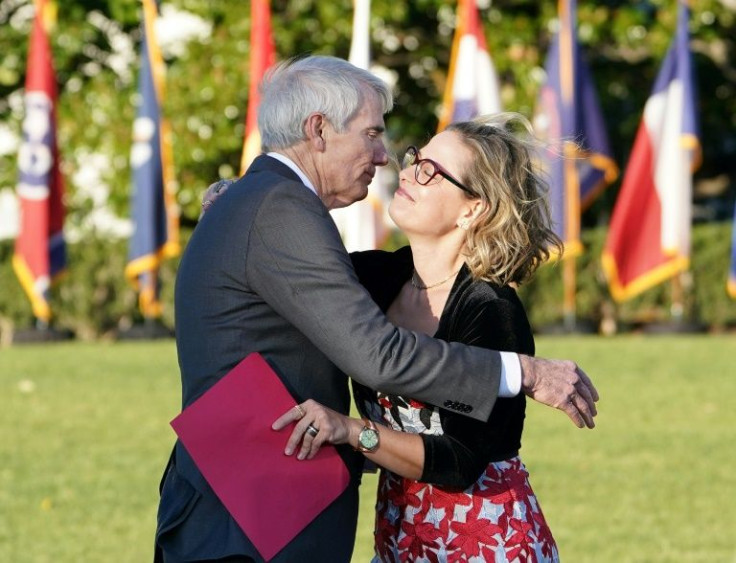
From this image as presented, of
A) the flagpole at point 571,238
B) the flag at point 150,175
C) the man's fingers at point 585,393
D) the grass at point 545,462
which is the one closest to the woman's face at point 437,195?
the man's fingers at point 585,393

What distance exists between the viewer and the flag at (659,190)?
19672mm

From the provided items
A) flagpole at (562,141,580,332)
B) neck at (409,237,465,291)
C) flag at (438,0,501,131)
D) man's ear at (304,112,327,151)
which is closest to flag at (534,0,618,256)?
flagpole at (562,141,580,332)

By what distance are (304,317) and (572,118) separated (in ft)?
56.9

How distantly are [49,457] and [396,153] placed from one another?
6771 millimetres

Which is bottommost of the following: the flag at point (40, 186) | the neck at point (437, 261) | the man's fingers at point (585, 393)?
the flag at point (40, 186)

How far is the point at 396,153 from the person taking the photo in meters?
3.92

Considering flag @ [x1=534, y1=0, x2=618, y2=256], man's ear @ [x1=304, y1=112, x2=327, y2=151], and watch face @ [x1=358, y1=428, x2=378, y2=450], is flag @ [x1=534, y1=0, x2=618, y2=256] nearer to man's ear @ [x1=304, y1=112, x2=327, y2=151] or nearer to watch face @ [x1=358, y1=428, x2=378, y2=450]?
man's ear @ [x1=304, y1=112, x2=327, y2=151]

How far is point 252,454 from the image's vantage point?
10.6 ft

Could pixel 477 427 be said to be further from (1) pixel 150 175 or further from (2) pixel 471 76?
(1) pixel 150 175

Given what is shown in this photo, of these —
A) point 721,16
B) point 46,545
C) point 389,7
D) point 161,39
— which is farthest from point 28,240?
point 46,545

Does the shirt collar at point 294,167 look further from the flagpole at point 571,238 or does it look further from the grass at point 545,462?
the flagpole at point 571,238

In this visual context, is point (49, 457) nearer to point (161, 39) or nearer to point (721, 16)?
point (721, 16)

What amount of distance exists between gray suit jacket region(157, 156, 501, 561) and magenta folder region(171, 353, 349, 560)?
0.13 ft

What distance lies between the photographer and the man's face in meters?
Result: 3.37
